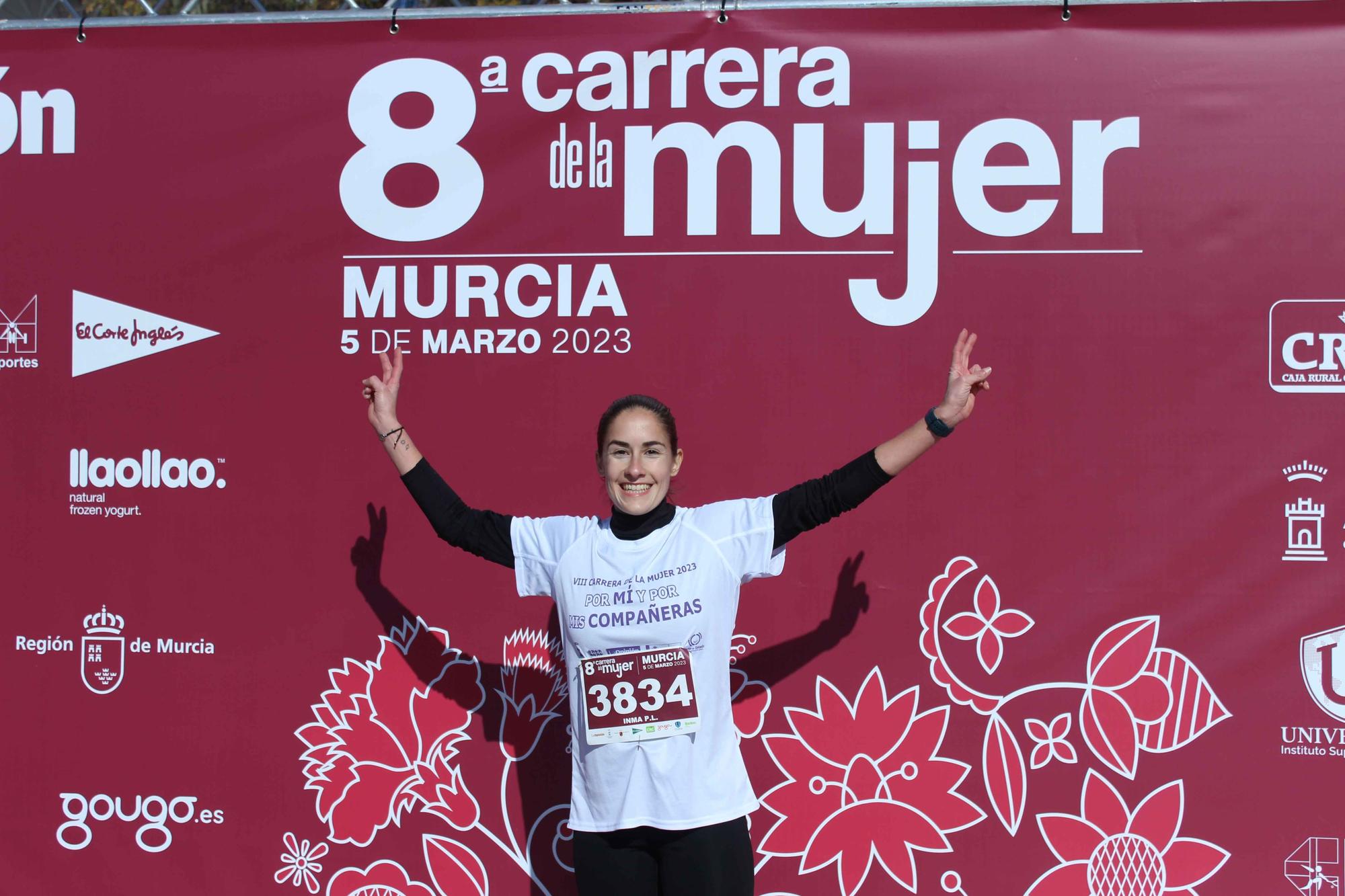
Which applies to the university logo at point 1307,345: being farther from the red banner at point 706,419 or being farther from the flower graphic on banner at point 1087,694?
the flower graphic on banner at point 1087,694

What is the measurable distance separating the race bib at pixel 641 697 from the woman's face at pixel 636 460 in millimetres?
316

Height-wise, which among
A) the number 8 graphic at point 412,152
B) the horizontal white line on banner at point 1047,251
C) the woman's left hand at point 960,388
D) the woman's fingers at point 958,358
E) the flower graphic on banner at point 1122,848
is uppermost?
the number 8 graphic at point 412,152

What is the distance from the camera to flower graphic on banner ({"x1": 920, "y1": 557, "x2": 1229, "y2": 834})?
2.92 m

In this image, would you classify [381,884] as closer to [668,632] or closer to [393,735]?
[393,735]

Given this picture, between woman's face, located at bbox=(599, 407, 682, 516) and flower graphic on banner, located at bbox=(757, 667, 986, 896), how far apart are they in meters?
0.98

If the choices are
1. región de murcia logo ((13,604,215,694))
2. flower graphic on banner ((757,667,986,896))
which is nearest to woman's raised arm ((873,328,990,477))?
flower graphic on banner ((757,667,986,896))

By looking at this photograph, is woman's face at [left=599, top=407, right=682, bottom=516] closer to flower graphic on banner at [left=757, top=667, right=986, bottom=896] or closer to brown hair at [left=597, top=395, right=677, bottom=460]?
brown hair at [left=597, top=395, right=677, bottom=460]

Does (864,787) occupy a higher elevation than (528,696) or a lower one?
lower

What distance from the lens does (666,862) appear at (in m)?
2.29

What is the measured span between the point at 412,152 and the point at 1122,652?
2.39 m

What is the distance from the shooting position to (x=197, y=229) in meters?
3.17

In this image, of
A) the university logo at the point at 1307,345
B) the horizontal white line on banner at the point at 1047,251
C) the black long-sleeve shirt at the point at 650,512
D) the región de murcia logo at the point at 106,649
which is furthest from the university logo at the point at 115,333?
the university logo at the point at 1307,345

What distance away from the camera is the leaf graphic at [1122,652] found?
9.61ft

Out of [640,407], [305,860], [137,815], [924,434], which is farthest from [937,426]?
[137,815]
